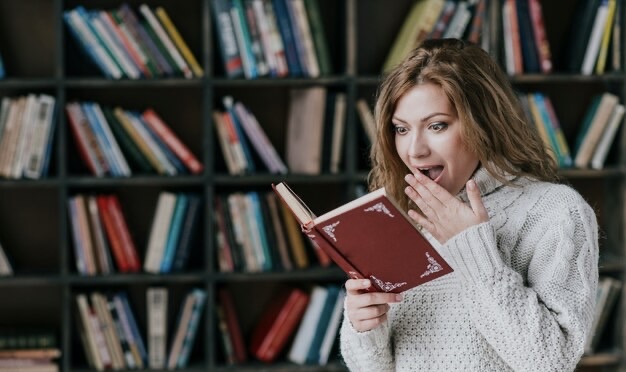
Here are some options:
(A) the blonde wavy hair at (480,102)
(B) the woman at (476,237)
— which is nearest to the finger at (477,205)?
(B) the woman at (476,237)

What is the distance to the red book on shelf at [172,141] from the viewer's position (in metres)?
3.07

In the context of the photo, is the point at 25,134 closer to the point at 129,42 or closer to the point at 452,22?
the point at 129,42

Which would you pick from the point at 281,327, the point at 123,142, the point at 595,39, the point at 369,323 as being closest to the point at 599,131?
the point at 595,39

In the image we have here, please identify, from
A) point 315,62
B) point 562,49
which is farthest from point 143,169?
point 562,49

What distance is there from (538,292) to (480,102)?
1.03 ft

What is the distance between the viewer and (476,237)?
4.40ft

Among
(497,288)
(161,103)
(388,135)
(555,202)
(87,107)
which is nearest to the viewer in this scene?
(497,288)

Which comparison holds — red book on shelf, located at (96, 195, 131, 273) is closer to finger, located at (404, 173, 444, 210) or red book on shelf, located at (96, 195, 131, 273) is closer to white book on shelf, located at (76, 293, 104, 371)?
white book on shelf, located at (76, 293, 104, 371)

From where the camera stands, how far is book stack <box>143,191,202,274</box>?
3082mm

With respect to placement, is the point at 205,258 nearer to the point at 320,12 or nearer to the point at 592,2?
the point at 320,12

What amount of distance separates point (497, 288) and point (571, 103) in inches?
89.2

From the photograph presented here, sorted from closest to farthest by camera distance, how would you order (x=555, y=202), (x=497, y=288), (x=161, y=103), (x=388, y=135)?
(x=497, y=288) → (x=555, y=202) → (x=388, y=135) → (x=161, y=103)

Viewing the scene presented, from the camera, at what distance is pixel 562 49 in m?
3.35

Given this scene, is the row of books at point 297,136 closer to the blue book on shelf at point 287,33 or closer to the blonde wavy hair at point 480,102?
the blue book on shelf at point 287,33
